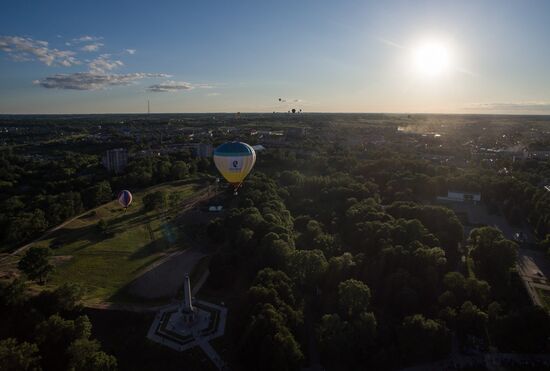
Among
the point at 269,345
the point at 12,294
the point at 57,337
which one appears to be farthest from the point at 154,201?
the point at 269,345

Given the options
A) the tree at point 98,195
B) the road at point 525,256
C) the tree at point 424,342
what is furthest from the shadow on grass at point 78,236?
the road at point 525,256

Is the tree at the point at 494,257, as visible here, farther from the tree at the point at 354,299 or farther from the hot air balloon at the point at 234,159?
the hot air balloon at the point at 234,159

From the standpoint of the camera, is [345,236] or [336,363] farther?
[345,236]

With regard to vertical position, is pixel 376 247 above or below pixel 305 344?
above

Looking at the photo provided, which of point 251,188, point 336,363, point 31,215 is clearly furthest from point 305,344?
point 31,215

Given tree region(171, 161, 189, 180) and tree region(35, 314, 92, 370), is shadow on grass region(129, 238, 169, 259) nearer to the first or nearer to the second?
tree region(35, 314, 92, 370)

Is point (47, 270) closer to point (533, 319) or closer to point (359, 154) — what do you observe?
point (533, 319)
